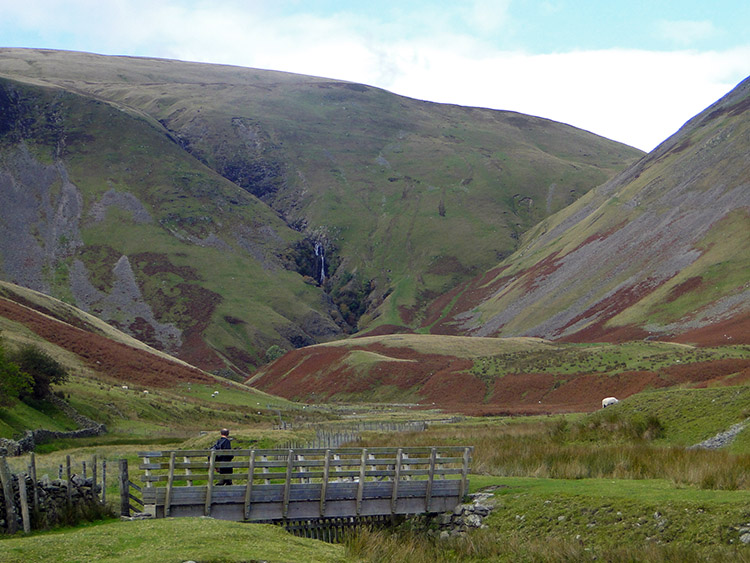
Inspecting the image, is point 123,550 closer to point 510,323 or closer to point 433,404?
point 433,404

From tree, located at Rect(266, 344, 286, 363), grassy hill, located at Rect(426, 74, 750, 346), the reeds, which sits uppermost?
grassy hill, located at Rect(426, 74, 750, 346)

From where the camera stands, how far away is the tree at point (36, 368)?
173 feet

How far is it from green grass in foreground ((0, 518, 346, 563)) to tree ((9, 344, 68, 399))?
37159mm

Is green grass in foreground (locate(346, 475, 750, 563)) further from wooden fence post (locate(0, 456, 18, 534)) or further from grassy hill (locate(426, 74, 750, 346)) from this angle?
grassy hill (locate(426, 74, 750, 346))

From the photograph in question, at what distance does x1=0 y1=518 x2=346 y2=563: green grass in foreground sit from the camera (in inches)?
603

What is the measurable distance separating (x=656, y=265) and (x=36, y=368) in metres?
118

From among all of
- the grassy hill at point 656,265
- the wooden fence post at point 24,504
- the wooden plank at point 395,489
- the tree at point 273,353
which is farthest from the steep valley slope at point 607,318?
the wooden fence post at point 24,504

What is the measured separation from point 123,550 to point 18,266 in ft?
658

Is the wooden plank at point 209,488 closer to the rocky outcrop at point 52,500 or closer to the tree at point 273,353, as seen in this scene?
the rocky outcrop at point 52,500

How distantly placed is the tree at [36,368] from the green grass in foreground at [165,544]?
3716 centimetres

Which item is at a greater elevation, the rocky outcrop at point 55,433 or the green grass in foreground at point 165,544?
the green grass in foreground at point 165,544

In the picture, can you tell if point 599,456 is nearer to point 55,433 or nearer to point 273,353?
point 55,433

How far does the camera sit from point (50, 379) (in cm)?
5506

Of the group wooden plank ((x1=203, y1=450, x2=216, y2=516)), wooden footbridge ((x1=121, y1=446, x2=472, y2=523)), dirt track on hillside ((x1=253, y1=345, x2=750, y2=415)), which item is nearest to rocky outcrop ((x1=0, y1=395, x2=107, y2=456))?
wooden footbridge ((x1=121, y1=446, x2=472, y2=523))
